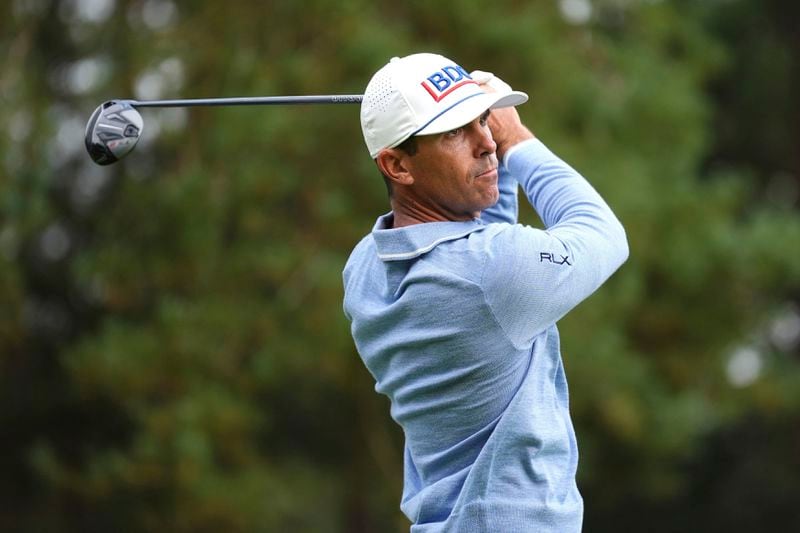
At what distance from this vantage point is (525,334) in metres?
2.70

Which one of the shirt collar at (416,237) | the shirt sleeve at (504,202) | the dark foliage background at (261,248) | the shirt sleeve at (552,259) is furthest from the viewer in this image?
the dark foliage background at (261,248)

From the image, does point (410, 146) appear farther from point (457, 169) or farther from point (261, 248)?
point (261, 248)

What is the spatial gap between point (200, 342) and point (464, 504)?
28.7 ft

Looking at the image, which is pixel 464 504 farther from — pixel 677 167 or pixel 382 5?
pixel 677 167

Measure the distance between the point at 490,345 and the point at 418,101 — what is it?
19.9 inches

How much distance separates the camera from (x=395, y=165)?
2.84 m

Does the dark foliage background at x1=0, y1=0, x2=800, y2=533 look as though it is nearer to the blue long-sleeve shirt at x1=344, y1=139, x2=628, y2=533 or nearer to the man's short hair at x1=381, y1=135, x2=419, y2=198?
the blue long-sleeve shirt at x1=344, y1=139, x2=628, y2=533

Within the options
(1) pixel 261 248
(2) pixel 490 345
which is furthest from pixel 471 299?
(1) pixel 261 248

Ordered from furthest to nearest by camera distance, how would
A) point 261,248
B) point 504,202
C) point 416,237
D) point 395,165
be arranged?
point 261,248
point 504,202
point 395,165
point 416,237

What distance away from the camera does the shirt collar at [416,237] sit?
272 centimetres

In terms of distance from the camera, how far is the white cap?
8.98 feet

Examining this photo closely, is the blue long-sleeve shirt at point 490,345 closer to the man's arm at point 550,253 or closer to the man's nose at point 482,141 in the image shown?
the man's arm at point 550,253

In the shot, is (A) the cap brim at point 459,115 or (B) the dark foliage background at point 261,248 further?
(B) the dark foliage background at point 261,248

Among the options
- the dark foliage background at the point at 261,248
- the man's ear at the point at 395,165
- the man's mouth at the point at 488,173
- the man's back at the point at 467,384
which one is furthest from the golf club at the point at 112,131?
the dark foliage background at the point at 261,248
